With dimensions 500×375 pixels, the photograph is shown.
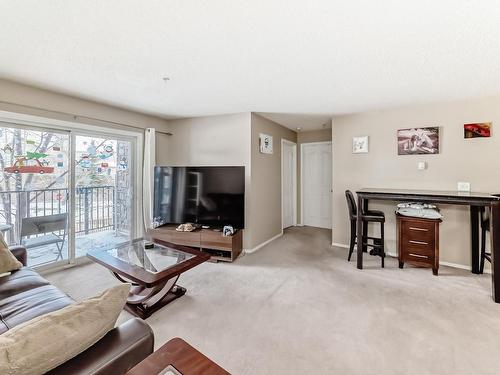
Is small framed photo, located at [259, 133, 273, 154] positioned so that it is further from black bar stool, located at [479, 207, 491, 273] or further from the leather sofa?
the leather sofa

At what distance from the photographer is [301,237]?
15.1 feet

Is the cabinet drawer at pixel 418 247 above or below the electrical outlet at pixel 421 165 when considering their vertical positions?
below

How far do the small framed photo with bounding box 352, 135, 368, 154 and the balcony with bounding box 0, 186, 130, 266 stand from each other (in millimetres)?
3764

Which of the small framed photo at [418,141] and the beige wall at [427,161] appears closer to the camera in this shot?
the beige wall at [427,161]

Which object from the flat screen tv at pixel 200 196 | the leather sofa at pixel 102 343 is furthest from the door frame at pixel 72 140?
the leather sofa at pixel 102 343

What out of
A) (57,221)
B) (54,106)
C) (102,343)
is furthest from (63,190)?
(102,343)

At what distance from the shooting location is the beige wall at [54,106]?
2.55 meters

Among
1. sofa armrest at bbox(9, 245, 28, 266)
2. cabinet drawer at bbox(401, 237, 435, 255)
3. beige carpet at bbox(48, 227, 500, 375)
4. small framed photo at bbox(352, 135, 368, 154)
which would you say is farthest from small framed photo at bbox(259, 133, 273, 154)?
sofa armrest at bbox(9, 245, 28, 266)

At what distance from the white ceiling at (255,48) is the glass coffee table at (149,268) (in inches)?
70.7

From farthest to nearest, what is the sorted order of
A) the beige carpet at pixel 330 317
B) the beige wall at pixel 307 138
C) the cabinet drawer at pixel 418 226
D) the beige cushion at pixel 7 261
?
the beige wall at pixel 307 138, the cabinet drawer at pixel 418 226, the beige cushion at pixel 7 261, the beige carpet at pixel 330 317

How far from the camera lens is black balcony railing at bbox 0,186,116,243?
2801mm

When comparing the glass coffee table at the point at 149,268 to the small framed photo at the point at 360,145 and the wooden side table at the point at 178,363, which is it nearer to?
the wooden side table at the point at 178,363

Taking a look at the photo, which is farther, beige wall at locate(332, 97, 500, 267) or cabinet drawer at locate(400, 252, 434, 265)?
beige wall at locate(332, 97, 500, 267)

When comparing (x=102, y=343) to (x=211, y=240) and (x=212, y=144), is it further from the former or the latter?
(x=212, y=144)
